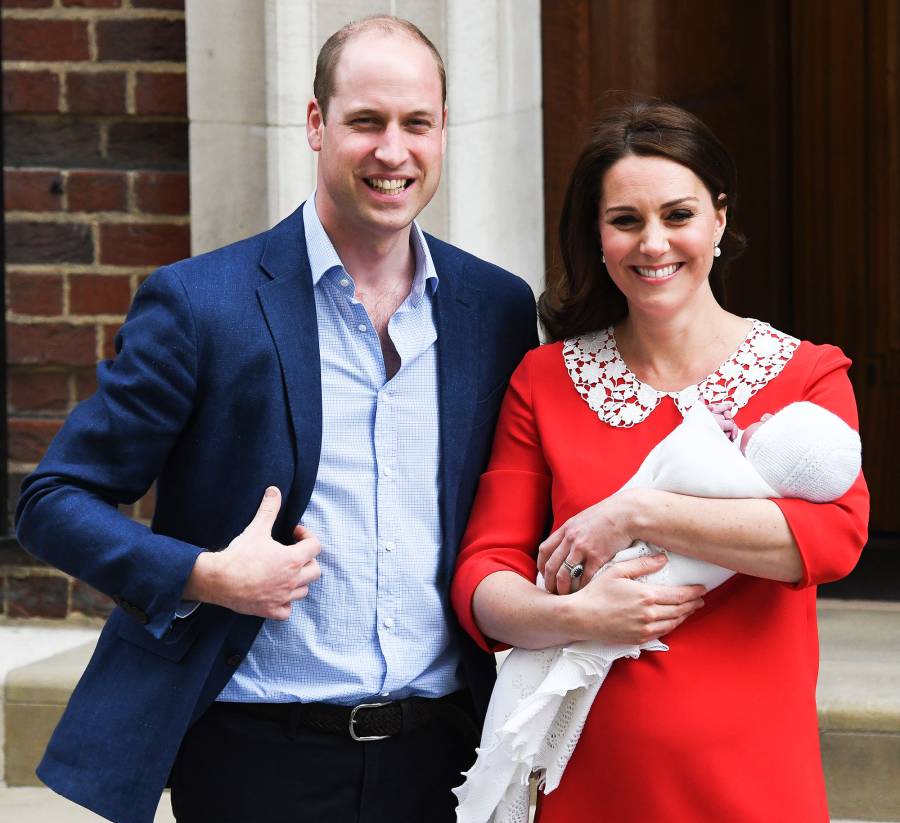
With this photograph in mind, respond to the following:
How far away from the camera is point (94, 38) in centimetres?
380

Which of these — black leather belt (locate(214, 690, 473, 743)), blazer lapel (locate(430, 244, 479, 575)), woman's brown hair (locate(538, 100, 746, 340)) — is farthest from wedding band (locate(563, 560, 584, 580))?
woman's brown hair (locate(538, 100, 746, 340))

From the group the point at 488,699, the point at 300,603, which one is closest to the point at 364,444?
the point at 300,603

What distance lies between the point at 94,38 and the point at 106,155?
302 millimetres

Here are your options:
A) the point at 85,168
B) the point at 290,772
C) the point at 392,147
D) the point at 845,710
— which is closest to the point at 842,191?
the point at 845,710

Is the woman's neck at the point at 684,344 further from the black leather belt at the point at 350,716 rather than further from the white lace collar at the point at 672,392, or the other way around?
the black leather belt at the point at 350,716

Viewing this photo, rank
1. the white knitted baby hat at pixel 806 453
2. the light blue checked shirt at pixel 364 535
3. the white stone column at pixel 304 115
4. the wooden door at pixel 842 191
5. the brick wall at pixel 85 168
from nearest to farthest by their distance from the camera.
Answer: the white knitted baby hat at pixel 806 453 < the light blue checked shirt at pixel 364 535 < the white stone column at pixel 304 115 < the brick wall at pixel 85 168 < the wooden door at pixel 842 191

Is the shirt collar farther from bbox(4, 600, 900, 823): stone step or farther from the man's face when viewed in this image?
bbox(4, 600, 900, 823): stone step

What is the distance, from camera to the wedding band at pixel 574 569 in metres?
2.12

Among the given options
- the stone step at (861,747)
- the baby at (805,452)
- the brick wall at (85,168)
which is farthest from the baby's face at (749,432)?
the brick wall at (85,168)

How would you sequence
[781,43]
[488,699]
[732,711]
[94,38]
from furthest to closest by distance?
1. [781,43]
2. [94,38]
3. [488,699]
4. [732,711]

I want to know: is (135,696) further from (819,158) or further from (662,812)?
(819,158)

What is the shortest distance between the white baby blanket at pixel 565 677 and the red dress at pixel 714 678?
0.04 metres

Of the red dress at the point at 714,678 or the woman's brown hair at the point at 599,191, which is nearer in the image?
the red dress at the point at 714,678

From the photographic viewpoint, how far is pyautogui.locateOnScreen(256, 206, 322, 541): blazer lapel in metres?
2.18
